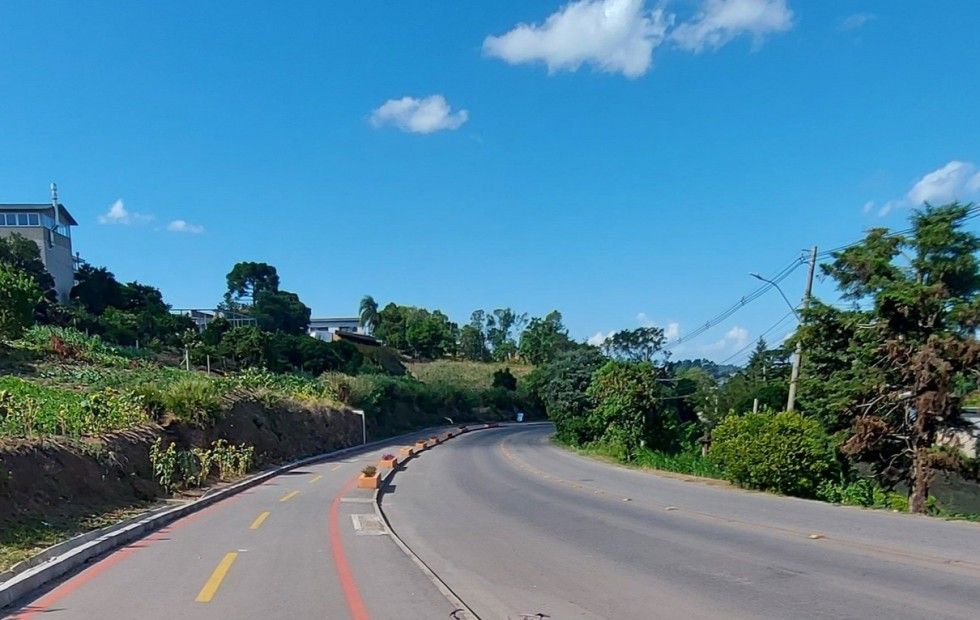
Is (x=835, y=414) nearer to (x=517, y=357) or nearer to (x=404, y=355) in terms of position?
(x=404, y=355)

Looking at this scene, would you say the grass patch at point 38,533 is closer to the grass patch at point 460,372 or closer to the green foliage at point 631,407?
the green foliage at point 631,407

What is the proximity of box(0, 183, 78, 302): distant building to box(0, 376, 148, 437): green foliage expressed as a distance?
4988cm

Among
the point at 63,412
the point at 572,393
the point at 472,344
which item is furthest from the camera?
the point at 472,344

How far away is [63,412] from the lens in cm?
1597

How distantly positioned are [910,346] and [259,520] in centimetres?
1592

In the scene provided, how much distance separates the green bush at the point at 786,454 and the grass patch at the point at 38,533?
15630mm

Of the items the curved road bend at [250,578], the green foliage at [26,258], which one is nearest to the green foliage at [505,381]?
the green foliage at [26,258]

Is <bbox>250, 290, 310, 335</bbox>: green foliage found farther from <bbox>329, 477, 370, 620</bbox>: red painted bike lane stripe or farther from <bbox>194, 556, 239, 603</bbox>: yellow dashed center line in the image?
<bbox>194, 556, 239, 603</bbox>: yellow dashed center line

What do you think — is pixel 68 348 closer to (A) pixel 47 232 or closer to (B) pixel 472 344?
(A) pixel 47 232

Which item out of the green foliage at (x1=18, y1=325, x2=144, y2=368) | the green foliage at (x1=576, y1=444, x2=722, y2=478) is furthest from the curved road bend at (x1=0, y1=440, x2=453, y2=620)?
the green foliage at (x1=18, y1=325, x2=144, y2=368)

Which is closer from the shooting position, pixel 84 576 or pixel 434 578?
pixel 84 576

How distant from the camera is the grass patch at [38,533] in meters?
8.89

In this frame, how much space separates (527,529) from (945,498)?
1992 cm

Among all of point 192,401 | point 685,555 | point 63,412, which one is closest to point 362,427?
point 192,401
